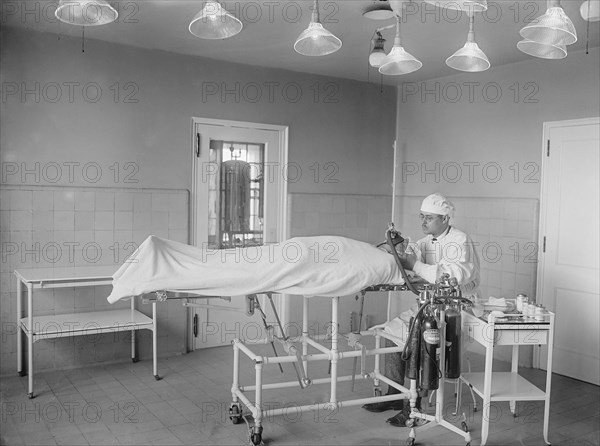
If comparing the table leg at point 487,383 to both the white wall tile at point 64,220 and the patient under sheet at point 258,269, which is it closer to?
the patient under sheet at point 258,269

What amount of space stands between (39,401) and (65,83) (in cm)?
228

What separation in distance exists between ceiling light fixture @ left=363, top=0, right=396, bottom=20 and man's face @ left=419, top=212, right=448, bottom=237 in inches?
49.9

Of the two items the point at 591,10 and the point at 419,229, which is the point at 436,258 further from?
the point at 419,229

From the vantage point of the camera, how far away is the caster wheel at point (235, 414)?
3.49m

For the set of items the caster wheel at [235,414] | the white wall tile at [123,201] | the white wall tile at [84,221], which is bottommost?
the caster wheel at [235,414]

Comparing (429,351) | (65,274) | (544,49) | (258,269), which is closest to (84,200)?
(65,274)

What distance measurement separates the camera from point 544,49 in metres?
2.81

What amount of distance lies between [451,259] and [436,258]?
0.26 meters

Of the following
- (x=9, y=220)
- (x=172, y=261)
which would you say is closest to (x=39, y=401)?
(x=9, y=220)

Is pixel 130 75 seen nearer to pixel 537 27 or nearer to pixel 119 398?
pixel 119 398

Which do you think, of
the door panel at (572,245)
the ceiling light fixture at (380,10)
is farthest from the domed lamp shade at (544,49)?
the door panel at (572,245)

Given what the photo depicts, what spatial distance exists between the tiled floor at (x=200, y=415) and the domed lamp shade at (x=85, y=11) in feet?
7.31

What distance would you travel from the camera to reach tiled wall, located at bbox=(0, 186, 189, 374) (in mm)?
4211

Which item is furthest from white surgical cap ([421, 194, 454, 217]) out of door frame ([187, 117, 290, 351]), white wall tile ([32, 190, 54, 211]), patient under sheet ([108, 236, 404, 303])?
white wall tile ([32, 190, 54, 211])
